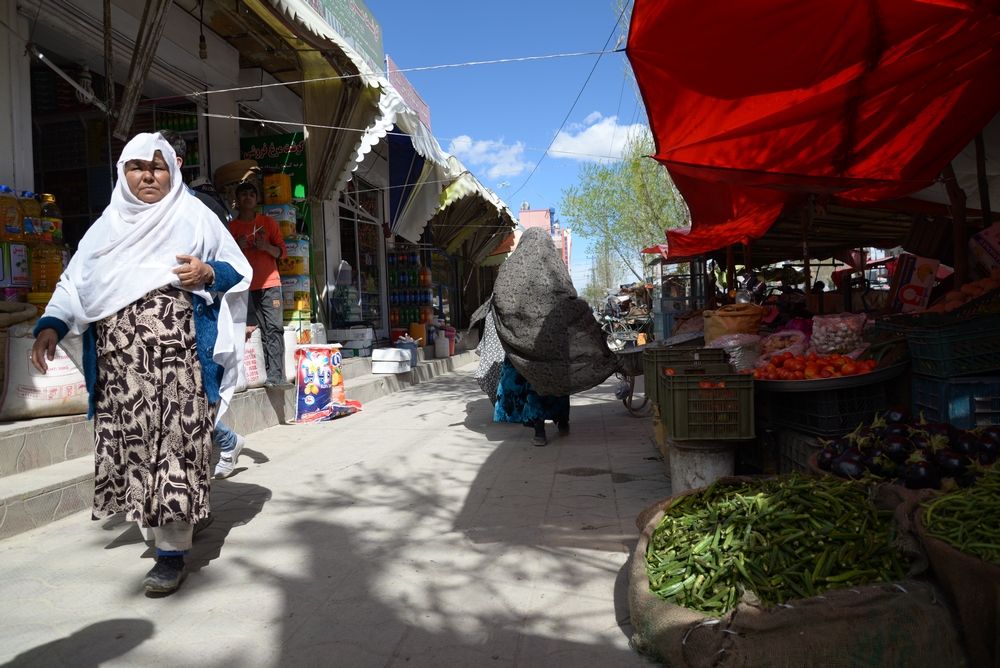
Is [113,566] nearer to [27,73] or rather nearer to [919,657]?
[919,657]

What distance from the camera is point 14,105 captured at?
5.09 metres

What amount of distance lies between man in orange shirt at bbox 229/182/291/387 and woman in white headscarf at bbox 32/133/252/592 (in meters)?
3.18

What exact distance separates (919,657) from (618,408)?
243 inches

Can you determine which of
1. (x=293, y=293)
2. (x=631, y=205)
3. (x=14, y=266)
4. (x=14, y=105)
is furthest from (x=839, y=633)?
(x=631, y=205)

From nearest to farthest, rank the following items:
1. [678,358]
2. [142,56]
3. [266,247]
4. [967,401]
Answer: [967,401]
[678,358]
[142,56]
[266,247]

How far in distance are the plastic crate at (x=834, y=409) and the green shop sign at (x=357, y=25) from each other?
6.55 meters

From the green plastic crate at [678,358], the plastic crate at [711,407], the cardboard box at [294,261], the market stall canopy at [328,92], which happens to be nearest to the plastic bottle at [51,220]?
the market stall canopy at [328,92]

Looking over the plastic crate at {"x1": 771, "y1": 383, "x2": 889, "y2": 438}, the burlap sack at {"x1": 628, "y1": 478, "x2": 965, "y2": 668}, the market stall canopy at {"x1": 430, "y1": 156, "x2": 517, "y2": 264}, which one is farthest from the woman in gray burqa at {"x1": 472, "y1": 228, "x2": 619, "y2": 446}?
the market stall canopy at {"x1": 430, "y1": 156, "x2": 517, "y2": 264}

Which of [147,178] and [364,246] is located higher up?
[364,246]

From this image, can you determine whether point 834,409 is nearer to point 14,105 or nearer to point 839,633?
point 839,633

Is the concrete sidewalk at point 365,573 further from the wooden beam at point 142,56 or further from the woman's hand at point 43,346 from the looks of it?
the wooden beam at point 142,56

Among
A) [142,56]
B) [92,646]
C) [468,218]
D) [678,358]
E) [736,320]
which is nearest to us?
[92,646]

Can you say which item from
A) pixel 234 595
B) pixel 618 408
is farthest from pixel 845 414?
pixel 618 408

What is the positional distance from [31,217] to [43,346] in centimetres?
271
